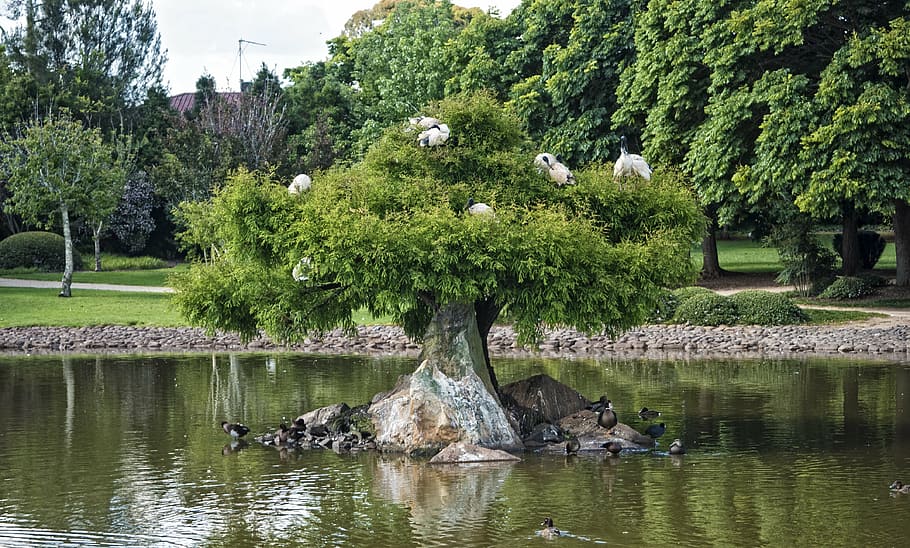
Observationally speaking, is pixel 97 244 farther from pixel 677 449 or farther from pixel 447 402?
pixel 677 449

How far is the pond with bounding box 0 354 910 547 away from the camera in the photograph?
13633 millimetres

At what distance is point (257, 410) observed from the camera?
2277 centimetres

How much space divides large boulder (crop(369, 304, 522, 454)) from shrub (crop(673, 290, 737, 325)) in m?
16.1

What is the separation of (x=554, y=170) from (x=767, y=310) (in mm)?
15894

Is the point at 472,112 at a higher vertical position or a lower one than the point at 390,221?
higher

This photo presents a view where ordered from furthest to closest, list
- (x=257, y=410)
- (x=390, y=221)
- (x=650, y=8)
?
(x=650, y=8) < (x=257, y=410) < (x=390, y=221)

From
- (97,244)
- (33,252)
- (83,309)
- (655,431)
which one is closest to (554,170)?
(655,431)

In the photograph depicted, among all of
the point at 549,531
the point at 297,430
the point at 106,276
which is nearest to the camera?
the point at 549,531

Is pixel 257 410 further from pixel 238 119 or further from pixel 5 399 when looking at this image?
pixel 238 119

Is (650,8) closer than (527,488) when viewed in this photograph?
No

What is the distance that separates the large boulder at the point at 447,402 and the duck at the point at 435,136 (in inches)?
106

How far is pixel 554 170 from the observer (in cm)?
1988

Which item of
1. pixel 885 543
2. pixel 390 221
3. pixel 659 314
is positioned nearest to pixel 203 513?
pixel 390 221

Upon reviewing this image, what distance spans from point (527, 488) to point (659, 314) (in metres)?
20.1
